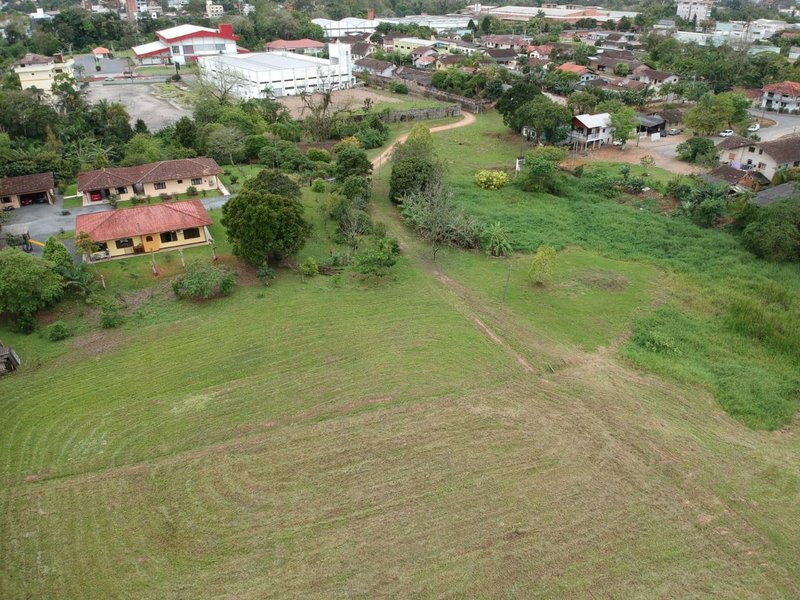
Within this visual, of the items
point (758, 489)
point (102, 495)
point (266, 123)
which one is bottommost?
point (758, 489)

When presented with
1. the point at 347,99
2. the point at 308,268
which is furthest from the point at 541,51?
the point at 308,268

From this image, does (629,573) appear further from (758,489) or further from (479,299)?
(479,299)

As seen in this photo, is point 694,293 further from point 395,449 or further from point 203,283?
point 203,283

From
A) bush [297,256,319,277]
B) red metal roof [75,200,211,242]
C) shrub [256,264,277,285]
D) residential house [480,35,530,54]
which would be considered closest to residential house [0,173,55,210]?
red metal roof [75,200,211,242]

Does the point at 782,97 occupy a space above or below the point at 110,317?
above

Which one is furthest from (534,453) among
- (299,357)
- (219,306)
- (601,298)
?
(219,306)

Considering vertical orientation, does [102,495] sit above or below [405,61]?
below

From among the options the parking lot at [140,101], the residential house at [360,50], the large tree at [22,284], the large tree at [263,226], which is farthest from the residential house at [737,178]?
the residential house at [360,50]
